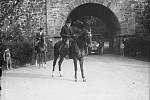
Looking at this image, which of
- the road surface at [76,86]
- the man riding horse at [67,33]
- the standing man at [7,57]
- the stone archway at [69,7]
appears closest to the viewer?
the road surface at [76,86]

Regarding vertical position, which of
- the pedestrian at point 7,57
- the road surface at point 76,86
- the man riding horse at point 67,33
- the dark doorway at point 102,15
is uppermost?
the dark doorway at point 102,15

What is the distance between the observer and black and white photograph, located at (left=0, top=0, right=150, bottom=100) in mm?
8969

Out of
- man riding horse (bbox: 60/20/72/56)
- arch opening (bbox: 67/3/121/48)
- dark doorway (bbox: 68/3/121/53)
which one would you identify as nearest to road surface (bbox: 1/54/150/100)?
man riding horse (bbox: 60/20/72/56)

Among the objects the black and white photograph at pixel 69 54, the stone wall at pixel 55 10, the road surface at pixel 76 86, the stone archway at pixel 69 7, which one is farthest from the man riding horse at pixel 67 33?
the stone archway at pixel 69 7

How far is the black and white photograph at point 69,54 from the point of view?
897 centimetres

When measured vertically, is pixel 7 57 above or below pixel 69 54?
below

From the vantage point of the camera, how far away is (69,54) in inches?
430

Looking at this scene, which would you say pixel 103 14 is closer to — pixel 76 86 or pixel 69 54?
pixel 69 54

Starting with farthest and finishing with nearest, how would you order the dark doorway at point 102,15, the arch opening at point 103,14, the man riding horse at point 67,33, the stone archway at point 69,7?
the dark doorway at point 102,15
the arch opening at point 103,14
the stone archway at point 69,7
the man riding horse at point 67,33

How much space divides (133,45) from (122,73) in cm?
798

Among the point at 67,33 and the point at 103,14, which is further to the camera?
the point at 103,14

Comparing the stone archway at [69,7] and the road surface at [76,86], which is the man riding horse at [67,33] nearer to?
the road surface at [76,86]

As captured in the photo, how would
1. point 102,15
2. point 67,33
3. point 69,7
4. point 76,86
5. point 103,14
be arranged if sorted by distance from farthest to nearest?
point 102,15 < point 103,14 < point 69,7 < point 67,33 < point 76,86

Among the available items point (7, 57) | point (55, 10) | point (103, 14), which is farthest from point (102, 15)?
point (7, 57)
